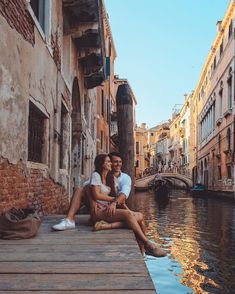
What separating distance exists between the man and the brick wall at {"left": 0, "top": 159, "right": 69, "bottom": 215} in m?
0.68

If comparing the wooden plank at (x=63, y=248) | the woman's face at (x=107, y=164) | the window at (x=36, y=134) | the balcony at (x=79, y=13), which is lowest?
the wooden plank at (x=63, y=248)

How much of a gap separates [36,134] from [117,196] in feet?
7.42

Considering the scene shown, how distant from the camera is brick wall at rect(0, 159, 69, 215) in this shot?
429 centimetres

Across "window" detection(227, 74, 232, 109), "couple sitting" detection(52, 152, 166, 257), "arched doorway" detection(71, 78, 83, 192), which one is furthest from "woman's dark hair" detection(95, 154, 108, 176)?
"window" detection(227, 74, 232, 109)

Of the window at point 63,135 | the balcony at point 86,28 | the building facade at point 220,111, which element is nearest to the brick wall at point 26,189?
the window at point 63,135

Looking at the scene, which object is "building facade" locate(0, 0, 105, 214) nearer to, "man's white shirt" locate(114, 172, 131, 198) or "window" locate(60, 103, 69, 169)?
"window" locate(60, 103, 69, 169)

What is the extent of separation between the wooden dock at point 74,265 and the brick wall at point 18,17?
2335 millimetres

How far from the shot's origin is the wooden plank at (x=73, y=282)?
2018mm

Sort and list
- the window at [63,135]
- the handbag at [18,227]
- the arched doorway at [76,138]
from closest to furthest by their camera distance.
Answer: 1. the handbag at [18,227]
2. the window at [63,135]
3. the arched doorway at [76,138]

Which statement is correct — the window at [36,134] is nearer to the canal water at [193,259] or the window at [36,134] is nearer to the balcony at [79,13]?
the canal water at [193,259]

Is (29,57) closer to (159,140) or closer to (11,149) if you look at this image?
(11,149)

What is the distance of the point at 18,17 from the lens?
4.68 metres

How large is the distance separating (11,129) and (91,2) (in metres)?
4.46

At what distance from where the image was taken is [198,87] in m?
34.2
